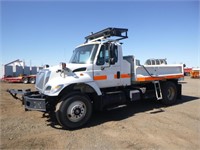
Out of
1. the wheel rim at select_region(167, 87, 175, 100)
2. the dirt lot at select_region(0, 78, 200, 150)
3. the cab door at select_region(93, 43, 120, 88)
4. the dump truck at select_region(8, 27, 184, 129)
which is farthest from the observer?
the wheel rim at select_region(167, 87, 175, 100)

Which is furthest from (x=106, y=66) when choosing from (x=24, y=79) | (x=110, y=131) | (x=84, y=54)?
(x=24, y=79)

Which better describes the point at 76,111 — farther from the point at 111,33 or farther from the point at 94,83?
the point at 111,33

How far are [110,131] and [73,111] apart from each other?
4.11 feet

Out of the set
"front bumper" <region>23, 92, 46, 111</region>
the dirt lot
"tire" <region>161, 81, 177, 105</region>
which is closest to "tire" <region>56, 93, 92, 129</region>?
the dirt lot

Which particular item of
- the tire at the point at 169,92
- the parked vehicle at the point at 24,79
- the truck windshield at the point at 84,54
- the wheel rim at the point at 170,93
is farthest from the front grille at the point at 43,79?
the parked vehicle at the point at 24,79

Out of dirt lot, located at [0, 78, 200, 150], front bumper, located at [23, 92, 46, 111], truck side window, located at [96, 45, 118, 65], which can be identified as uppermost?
truck side window, located at [96, 45, 118, 65]

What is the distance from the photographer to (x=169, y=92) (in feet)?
29.8

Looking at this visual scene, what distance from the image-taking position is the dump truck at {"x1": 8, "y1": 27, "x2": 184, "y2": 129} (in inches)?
219

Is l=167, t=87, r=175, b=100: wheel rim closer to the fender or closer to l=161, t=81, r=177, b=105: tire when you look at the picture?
l=161, t=81, r=177, b=105: tire

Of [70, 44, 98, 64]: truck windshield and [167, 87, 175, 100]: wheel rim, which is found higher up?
[70, 44, 98, 64]: truck windshield

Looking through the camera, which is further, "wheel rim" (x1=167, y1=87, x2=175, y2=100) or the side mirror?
"wheel rim" (x1=167, y1=87, x2=175, y2=100)

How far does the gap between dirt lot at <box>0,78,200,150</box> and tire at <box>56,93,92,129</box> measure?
0.25m

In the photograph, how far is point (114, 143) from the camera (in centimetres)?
448

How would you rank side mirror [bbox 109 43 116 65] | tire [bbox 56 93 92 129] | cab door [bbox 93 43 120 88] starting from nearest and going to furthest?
tire [bbox 56 93 92 129] < cab door [bbox 93 43 120 88] < side mirror [bbox 109 43 116 65]
